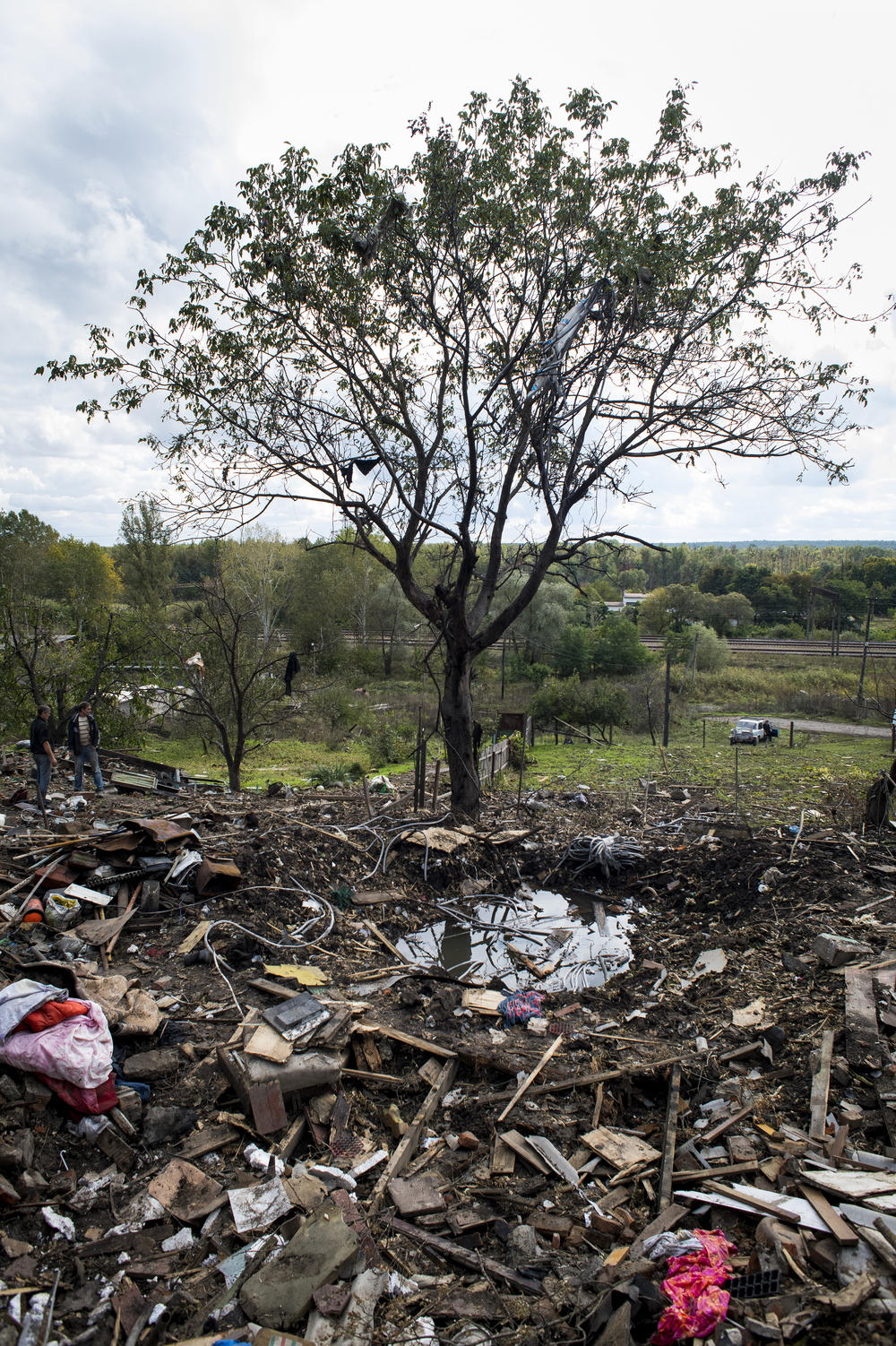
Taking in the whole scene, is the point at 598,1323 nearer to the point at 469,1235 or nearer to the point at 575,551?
the point at 469,1235

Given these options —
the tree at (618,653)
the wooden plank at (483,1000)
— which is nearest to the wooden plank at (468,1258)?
the wooden plank at (483,1000)

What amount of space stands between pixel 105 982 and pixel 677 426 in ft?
28.7

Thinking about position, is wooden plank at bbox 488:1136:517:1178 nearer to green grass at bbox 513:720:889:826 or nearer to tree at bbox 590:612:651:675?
green grass at bbox 513:720:889:826

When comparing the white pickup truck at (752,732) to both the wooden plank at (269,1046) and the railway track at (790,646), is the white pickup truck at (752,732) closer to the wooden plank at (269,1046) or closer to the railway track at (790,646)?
the railway track at (790,646)

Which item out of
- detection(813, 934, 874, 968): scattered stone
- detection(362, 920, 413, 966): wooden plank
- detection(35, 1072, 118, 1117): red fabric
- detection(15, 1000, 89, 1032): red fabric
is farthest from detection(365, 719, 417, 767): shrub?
detection(35, 1072, 118, 1117): red fabric

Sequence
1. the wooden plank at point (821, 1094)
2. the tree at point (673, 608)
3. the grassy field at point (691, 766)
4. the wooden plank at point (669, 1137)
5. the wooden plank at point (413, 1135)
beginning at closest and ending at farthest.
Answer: the wooden plank at point (669, 1137), the wooden plank at point (413, 1135), the wooden plank at point (821, 1094), the grassy field at point (691, 766), the tree at point (673, 608)

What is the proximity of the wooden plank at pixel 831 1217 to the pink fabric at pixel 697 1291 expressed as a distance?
1.31 feet

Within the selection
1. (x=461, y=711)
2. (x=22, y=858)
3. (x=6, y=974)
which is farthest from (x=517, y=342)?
(x=6, y=974)

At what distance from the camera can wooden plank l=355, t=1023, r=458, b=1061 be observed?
15.4ft

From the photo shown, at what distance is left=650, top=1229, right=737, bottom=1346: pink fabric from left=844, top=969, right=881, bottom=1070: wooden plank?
1.69 metres

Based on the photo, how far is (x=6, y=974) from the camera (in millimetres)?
4699

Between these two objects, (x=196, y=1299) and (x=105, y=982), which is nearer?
(x=196, y=1299)

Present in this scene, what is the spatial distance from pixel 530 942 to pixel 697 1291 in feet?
15.5

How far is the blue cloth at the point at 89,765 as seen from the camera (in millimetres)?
11134
